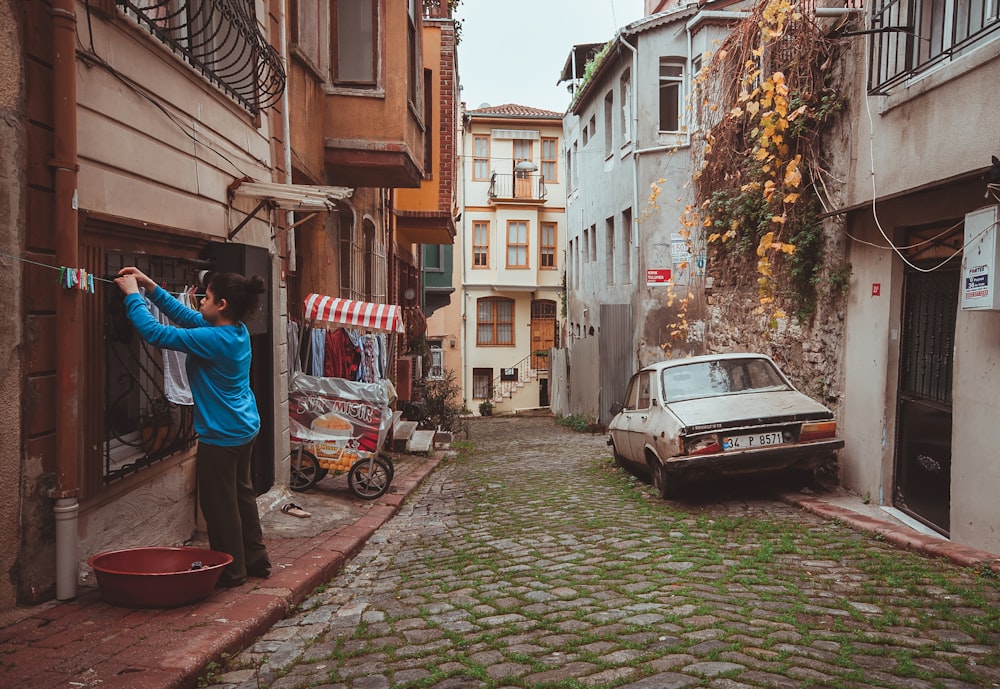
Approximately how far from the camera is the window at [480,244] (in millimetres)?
38062

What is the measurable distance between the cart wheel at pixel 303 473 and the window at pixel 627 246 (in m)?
13.8

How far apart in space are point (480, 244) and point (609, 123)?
15456 millimetres

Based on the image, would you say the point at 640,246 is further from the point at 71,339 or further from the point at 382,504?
the point at 71,339

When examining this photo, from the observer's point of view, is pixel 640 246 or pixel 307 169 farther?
pixel 640 246

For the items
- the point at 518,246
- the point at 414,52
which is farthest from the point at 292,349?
the point at 518,246

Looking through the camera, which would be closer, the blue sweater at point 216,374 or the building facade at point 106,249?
the building facade at point 106,249

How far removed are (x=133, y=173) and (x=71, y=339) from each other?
126 cm

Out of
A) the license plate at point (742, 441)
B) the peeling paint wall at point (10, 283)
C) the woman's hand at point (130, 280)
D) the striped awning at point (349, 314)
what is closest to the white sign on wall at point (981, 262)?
the license plate at point (742, 441)

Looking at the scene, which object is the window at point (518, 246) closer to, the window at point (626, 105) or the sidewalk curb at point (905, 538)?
the window at point (626, 105)

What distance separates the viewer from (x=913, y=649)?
4.05 meters

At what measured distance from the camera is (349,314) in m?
8.99

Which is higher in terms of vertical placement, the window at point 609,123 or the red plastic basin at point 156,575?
the window at point 609,123

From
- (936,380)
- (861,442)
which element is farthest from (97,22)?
(861,442)

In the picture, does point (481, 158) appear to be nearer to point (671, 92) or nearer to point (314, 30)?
point (671, 92)
